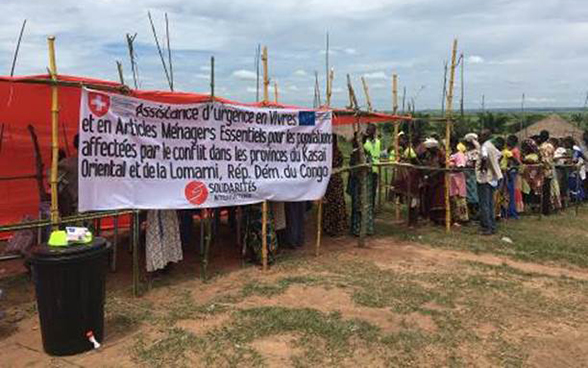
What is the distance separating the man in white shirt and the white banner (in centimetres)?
302

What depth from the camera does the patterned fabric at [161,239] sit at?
6191 mm

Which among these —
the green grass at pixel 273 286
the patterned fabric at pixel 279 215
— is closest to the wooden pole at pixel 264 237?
the green grass at pixel 273 286

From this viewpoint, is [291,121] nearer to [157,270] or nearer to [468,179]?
[157,270]

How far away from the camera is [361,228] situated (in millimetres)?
8484

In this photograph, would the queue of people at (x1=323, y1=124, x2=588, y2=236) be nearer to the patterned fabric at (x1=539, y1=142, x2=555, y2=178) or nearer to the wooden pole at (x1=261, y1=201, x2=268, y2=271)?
the patterned fabric at (x1=539, y1=142, x2=555, y2=178)

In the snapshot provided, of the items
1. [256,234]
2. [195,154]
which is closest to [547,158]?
[256,234]

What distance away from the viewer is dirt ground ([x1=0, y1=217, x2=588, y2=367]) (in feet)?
14.4

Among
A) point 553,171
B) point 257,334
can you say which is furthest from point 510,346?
point 553,171

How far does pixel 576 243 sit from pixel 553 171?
3.24 metres

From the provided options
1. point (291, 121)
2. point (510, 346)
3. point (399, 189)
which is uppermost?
Answer: point (291, 121)

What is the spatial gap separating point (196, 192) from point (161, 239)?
0.71m

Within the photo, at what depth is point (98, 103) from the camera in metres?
5.36

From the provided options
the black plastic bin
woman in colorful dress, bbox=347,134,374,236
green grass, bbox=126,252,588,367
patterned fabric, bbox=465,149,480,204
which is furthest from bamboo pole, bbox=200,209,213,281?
patterned fabric, bbox=465,149,480,204

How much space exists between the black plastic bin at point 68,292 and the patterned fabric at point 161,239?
5.64ft
